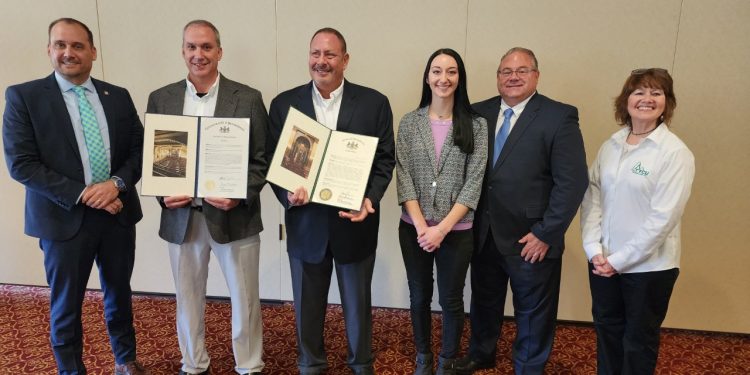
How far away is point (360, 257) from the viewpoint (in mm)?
2104

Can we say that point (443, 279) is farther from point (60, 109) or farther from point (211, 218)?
point (60, 109)

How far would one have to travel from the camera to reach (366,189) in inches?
80.0

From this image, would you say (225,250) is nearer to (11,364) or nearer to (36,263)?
(11,364)

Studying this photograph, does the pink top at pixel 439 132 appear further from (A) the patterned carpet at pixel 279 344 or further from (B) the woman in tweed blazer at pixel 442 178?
(A) the patterned carpet at pixel 279 344

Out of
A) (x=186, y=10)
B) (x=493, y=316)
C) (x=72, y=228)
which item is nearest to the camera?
(x=72, y=228)

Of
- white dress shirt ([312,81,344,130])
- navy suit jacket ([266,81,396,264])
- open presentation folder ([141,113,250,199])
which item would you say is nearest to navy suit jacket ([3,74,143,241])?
open presentation folder ([141,113,250,199])

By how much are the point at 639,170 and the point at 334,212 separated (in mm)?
1360

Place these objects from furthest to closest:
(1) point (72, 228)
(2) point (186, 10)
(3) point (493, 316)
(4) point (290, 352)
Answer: (2) point (186, 10) < (4) point (290, 352) < (3) point (493, 316) < (1) point (72, 228)

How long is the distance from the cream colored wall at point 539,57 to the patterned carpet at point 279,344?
0.23 m

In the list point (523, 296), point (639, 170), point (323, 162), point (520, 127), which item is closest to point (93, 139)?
point (323, 162)

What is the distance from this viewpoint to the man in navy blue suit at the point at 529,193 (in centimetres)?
199

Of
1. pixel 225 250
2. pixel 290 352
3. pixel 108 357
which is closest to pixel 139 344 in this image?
pixel 108 357

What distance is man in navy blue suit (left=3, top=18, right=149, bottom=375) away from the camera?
195cm

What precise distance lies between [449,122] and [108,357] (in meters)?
2.44
